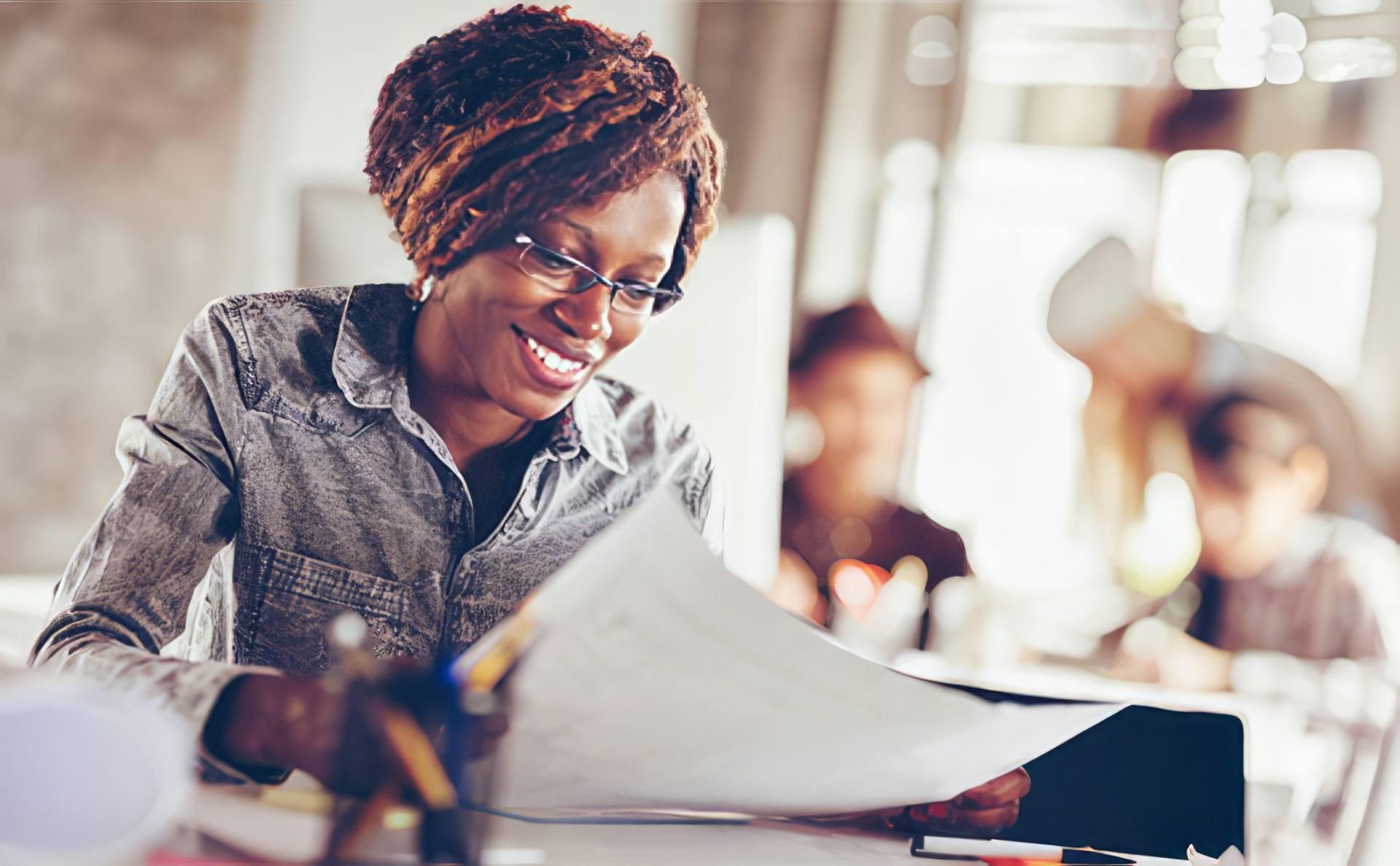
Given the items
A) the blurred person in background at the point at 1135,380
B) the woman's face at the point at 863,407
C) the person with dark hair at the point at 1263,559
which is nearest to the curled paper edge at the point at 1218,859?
the woman's face at the point at 863,407

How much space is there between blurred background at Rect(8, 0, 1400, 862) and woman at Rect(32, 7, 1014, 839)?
5cm

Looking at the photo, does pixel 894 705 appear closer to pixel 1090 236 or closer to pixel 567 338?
pixel 567 338

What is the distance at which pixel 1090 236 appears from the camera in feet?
7.11

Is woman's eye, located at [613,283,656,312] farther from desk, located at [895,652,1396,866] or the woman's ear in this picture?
the woman's ear

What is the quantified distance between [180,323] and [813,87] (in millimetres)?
914

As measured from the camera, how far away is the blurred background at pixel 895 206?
787 millimetres

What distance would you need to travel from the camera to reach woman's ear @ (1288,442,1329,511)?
1.77 m

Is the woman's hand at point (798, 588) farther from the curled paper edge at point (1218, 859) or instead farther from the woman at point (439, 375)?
the curled paper edge at point (1218, 859)

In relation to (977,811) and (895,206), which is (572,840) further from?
(895,206)

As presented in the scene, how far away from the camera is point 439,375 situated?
625mm

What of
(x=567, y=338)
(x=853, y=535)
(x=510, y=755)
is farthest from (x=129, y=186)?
(x=853, y=535)

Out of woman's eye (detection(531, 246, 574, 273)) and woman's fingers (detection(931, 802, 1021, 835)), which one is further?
woman's eye (detection(531, 246, 574, 273))

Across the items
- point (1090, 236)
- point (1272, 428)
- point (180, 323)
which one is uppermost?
point (1090, 236)

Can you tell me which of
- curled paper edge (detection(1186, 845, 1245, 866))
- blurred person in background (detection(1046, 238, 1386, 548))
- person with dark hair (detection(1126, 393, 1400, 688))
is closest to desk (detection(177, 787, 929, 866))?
curled paper edge (detection(1186, 845, 1245, 866))
